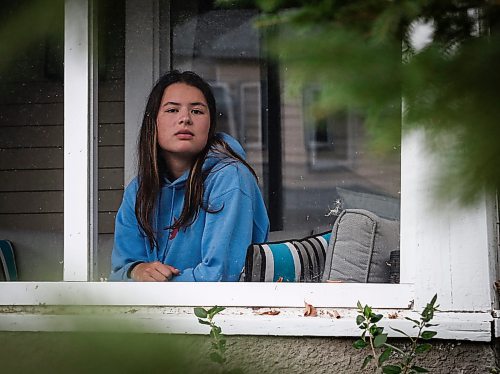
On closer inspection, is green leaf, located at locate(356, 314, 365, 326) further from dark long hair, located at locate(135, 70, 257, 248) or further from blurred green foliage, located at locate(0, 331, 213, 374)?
blurred green foliage, located at locate(0, 331, 213, 374)

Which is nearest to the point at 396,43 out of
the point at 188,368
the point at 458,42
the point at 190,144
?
the point at 458,42

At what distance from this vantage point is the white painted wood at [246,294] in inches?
120

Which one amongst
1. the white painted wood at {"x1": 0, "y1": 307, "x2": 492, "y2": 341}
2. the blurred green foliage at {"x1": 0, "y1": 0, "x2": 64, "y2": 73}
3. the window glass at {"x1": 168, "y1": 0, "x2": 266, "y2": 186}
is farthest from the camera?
the window glass at {"x1": 168, "y1": 0, "x2": 266, "y2": 186}

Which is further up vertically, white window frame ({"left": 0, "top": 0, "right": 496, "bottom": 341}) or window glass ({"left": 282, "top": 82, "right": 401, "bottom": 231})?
window glass ({"left": 282, "top": 82, "right": 401, "bottom": 231})

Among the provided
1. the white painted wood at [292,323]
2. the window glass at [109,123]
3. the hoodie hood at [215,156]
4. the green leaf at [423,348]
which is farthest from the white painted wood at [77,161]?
the green leaf at [423,348]

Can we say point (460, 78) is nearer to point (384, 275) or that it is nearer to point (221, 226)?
point (384, 275)

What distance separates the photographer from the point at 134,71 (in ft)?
14.1

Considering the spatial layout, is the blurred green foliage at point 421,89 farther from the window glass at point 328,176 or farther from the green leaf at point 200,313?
the window glass at point 328,176

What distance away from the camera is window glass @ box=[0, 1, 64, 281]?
4.12 m

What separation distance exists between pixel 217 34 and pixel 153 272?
4.91 feet

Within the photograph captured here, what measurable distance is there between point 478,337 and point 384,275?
0.67 metres

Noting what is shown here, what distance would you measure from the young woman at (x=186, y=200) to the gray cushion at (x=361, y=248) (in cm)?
39

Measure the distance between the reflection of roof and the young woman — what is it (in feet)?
1.27

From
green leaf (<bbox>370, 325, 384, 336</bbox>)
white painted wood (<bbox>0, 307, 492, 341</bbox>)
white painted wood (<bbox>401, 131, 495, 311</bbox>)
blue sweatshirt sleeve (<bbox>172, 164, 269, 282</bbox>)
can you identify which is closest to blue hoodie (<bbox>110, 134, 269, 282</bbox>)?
blue sweatshirt sleeve (<bbox>172, 164, 269, 282</bbox>)
